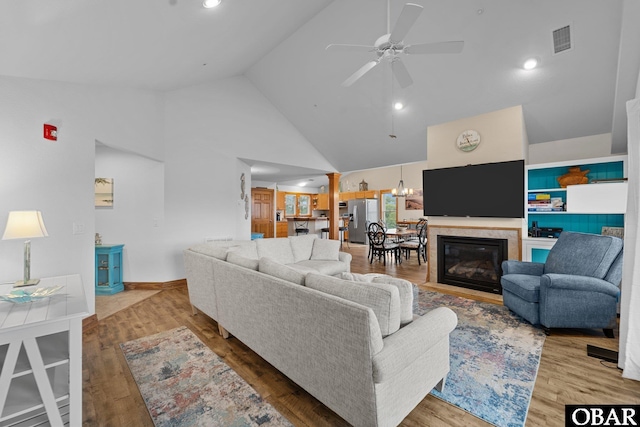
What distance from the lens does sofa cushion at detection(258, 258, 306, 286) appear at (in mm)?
1929

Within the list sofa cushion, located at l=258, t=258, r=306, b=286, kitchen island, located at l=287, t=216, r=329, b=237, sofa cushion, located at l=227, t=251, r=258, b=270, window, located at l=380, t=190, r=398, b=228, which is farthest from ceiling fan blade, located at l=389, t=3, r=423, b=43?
kitchen island, located at l=287, t=216, r=329, b=237

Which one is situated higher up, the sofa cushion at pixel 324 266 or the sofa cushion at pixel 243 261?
the sofa cushion at pixel 243 261

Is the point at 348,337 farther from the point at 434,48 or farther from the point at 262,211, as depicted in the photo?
the point at 262,211

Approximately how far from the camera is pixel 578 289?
2725 millimetres

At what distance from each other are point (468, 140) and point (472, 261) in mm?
1905

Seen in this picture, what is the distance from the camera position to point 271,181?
960 centimetres

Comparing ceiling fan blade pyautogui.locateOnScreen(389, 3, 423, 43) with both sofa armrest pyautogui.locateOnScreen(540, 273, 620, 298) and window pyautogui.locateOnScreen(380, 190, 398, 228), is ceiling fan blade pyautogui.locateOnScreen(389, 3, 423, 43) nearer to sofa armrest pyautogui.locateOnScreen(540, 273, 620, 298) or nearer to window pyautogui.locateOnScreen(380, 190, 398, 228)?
sofa armrest pyautogui.locateOnScreen(540, 273, 620, 298)

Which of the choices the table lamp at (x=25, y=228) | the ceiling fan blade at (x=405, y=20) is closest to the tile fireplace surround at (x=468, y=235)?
the ceiling fan blade at (x=405, y=20)

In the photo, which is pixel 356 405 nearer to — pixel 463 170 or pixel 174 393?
pixel 174 393

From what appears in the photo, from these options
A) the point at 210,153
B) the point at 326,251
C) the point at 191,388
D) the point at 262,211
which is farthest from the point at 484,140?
the point at 262,211

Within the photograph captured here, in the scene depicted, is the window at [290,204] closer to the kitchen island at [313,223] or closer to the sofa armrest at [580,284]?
the kitchen island at [313,223]

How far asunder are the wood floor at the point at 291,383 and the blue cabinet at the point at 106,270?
4.12 feet

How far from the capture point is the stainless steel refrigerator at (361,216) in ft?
33.3

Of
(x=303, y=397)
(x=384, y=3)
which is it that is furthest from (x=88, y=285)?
(x=384, y=3)
